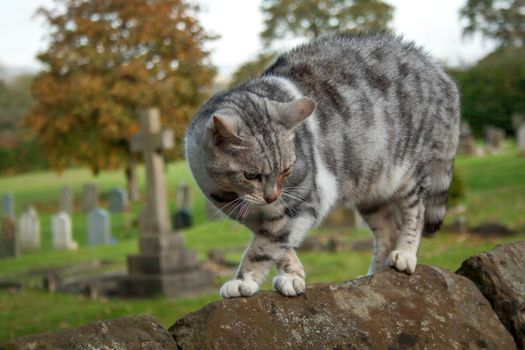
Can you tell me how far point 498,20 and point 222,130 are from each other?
34496 mm

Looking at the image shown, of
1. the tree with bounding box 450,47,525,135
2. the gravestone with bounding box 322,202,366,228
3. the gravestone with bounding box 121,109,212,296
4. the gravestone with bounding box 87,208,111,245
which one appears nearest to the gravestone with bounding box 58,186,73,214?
the gravestone with bounding box 87,208,111,245

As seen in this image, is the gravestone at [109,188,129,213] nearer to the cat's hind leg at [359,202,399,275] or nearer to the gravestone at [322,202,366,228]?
the gravestone at [322,202,366,228]

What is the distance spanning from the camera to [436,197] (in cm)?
492

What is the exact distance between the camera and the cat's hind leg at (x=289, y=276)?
3746mm

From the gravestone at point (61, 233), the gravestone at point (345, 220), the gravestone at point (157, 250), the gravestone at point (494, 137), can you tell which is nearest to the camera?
the gravestone at point (157, 250)

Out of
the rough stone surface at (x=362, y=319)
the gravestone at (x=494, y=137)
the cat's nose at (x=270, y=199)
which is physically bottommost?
the rough stone surface at (x=362, y=319)

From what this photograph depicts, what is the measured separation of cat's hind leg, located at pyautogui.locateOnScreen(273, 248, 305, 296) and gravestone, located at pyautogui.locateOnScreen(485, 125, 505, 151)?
29.0 m

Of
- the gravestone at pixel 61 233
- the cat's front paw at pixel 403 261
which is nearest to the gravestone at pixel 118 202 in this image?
the gravestone at pixel 61 233

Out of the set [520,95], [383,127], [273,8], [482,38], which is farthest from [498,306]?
[482,38]

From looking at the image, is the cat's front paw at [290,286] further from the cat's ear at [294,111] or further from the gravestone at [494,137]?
the gravestone at [494,137]

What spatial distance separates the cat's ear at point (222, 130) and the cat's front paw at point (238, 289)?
0.80 meters

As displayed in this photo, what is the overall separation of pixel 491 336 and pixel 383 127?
148 cm

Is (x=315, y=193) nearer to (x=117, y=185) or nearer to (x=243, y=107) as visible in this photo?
(x=243, y=107)

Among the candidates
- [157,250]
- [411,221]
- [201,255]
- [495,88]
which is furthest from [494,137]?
[411,221]
